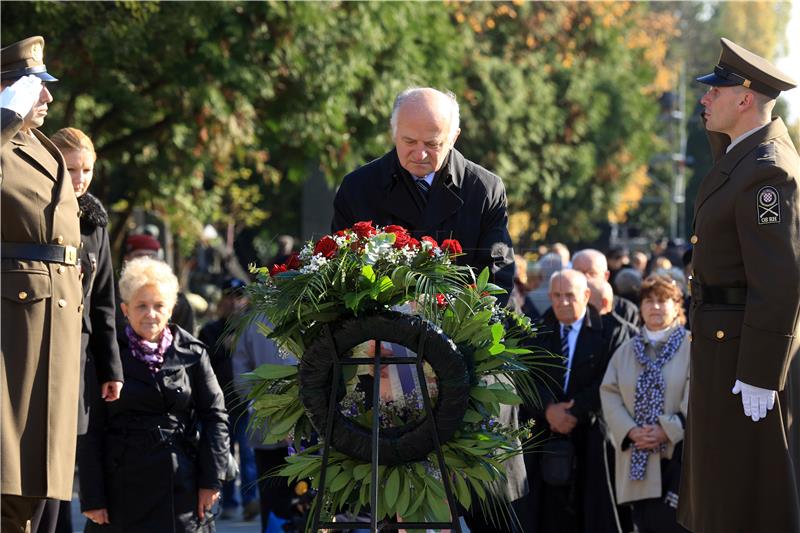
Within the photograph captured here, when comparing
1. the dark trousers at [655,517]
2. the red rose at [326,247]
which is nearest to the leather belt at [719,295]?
the red rose at [326,247]

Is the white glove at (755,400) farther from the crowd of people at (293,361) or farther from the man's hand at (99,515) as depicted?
the man's hand at (99,515)

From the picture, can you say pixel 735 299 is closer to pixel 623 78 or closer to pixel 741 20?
pixel 623 78

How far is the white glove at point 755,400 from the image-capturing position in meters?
5.34

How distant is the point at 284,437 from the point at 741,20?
64.7 metres

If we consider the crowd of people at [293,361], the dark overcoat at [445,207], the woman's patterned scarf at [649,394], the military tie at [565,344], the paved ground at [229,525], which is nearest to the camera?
the crowd of people at [293,361]

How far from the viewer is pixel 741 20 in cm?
6594

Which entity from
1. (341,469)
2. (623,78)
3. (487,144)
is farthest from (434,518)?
(623,78)

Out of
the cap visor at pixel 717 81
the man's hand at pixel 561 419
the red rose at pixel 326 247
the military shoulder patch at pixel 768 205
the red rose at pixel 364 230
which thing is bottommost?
the man's hand at pixel 561 419

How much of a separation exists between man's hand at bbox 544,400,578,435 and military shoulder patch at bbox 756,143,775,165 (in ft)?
9.80

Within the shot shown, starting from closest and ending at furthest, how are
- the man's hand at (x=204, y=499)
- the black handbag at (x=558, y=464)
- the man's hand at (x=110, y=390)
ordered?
the man's hand at (x=110, y=390)
the man's hand at (x=204, y=499)
the black handbag at (x=558, y=464)

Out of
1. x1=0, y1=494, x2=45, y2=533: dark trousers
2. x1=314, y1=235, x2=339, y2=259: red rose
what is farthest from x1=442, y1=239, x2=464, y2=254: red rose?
x1=0, y1=494, x2=45, y2=533: dark trousers

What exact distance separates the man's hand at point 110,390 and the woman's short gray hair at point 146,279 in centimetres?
62

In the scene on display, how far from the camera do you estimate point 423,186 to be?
5934 mm

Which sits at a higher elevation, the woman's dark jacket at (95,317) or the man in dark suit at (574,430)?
the woman's dark jacket at (95,317)
